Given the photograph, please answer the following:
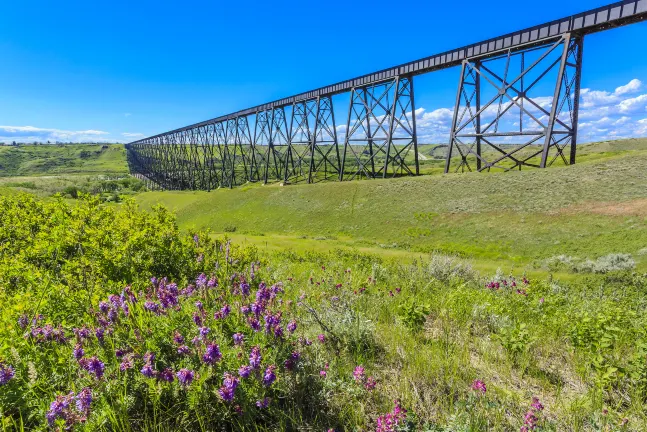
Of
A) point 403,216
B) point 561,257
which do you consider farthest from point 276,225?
point 561,257

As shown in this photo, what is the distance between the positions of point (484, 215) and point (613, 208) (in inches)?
230

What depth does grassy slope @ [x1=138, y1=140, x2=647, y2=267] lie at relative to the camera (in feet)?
50.0

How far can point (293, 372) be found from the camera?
7.90 feet

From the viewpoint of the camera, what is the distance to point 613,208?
15.9m

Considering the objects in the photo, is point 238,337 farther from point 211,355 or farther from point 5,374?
point 5,374

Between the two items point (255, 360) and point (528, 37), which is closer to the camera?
point (255, 360)

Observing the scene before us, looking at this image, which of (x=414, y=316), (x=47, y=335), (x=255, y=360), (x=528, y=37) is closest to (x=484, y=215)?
(x=528, y=37)

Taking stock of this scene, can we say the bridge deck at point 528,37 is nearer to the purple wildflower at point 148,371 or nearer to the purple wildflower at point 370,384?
the purple wildflower at point 370,384

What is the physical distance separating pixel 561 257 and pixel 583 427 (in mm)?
14570

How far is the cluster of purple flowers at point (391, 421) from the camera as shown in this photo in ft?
6.32

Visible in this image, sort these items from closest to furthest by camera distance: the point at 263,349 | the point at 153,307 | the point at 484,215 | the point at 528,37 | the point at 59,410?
the point at 59,410 → the point at 263,349 → the point at 153,307 → the point at 484,215 → the point at 528,37

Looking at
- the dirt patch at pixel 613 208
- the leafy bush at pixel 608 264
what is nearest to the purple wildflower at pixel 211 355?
the leafy bush at pixel 608 264

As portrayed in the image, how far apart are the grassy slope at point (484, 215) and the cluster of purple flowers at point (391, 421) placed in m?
14.5

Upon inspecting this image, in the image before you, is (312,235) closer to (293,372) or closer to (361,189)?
(361,189)
